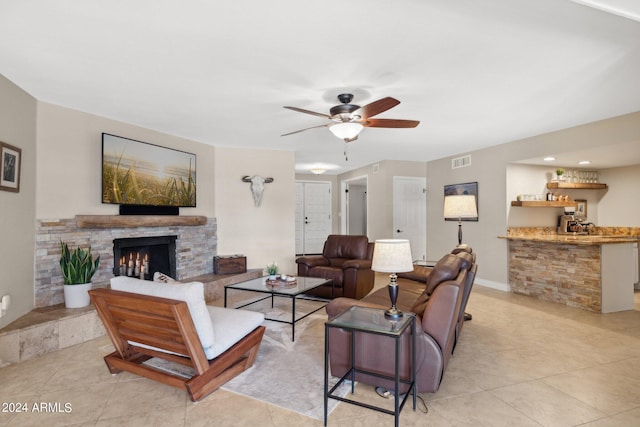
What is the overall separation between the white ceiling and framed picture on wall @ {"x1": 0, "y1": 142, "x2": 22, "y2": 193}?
2.02ft

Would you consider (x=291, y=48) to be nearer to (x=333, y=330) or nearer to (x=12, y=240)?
(x=333, y=330)

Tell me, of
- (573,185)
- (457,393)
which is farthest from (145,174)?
(573,185)

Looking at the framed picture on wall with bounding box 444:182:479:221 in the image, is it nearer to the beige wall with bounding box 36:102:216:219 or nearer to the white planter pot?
the beige wall with bounding box 36:102:216:219

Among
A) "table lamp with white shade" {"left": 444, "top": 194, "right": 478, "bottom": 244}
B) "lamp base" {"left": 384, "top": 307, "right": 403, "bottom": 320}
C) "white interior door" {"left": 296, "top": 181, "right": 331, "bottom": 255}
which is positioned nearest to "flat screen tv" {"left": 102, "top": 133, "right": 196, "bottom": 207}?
"lamp base" {"left": 384, "top": 307, "right": 403, "bottom": 320}

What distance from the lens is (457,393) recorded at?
227 centimetres

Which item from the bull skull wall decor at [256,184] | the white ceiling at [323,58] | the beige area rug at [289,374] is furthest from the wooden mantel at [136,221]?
the beige area rug at [289,374]

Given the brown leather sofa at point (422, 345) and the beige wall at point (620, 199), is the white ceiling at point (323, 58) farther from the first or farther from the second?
the beige wall at point (620, 199)

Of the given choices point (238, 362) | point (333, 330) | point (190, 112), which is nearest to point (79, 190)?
point (190, 112)

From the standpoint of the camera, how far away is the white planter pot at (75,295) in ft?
10.9

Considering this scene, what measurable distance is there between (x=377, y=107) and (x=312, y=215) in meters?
6.50

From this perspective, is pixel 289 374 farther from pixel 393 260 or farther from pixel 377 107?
pixel 377 107

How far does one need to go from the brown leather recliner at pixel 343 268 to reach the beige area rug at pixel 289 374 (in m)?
1.08

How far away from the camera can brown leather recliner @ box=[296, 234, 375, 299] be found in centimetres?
449

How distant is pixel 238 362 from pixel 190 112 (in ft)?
9.11
